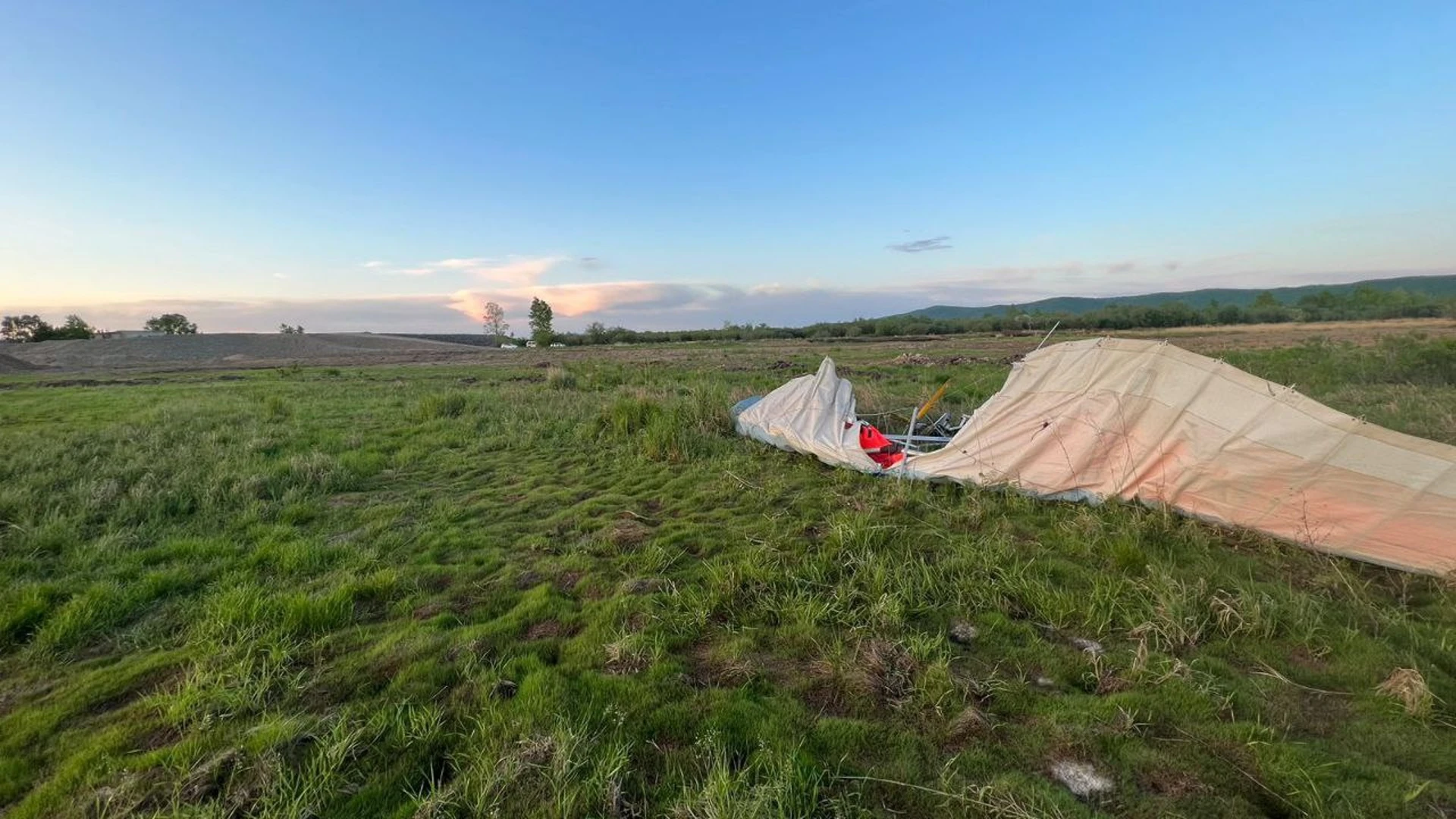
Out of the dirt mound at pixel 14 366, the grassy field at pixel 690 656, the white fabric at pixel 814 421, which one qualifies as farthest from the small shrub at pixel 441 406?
the dirt mound at pixel 14 366

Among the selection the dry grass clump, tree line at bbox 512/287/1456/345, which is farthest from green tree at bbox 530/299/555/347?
the dry grass clump

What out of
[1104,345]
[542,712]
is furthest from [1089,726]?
[1104,345]

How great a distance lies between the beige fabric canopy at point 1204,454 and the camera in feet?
14.6

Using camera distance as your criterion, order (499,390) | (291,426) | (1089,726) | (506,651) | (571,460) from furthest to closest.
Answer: (499,390) < (291,426) < (571,460) < (506,651) < (1089,726)

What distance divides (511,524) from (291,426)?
845 cm

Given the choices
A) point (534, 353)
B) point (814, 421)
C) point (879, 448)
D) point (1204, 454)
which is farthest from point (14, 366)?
point (1204, 454)

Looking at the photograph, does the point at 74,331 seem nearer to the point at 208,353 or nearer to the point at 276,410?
the point at 208,353

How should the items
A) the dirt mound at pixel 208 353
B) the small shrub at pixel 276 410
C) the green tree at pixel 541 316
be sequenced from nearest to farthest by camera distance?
1. the small shrub at pixel 276 410
2. the dirt mound at pixel 208 353
3. the green tree at pixel 541 316

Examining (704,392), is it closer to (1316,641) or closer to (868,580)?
(868,580)

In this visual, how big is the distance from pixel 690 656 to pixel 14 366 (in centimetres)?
6376

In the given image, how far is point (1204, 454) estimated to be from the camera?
536 cm

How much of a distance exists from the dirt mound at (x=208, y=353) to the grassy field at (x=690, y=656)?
42.5 m

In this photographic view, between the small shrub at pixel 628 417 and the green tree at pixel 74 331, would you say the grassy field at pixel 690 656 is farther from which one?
the green tree at pixel 74 331

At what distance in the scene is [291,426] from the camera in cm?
1133
